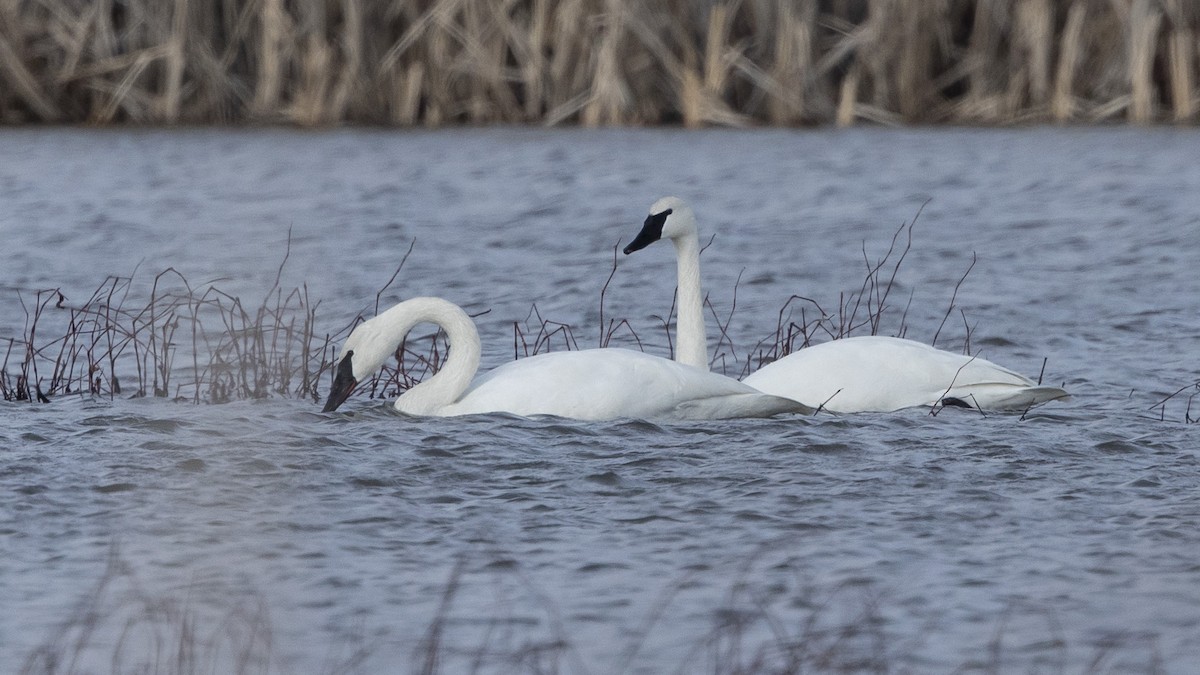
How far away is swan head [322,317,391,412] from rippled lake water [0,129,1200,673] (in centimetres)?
13

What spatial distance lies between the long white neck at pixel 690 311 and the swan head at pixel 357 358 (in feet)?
3.94

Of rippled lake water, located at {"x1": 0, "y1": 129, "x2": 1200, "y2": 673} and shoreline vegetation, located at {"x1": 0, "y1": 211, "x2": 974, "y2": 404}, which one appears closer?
rippled lake water, located at {"x1": 0, "y1": 129, "x2": 1200, "y2": 673}

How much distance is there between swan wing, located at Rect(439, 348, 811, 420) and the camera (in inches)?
264

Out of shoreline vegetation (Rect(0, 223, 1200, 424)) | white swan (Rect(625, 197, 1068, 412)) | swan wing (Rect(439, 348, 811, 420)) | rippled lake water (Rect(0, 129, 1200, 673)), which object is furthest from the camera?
shoreline vegetation (Rect(0, 223, 1200, 424))

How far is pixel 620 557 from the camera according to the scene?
4992mm

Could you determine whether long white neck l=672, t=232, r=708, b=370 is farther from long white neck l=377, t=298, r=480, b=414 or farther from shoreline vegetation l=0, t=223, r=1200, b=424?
long white neck l=377, t=298, r=480, b=414

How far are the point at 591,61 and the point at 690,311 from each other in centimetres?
966

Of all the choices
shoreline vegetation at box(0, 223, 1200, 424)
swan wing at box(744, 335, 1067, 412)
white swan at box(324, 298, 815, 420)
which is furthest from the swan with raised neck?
white swan at box(324, 298, 815, 420)

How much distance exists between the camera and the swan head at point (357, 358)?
6.95 metres

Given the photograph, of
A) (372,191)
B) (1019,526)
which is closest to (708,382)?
(1019,526)

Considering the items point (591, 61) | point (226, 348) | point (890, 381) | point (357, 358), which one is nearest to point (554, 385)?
point (357, 358)

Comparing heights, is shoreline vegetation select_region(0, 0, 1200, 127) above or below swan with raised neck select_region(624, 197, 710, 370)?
above

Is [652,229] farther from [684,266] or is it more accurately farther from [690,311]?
[690,311]

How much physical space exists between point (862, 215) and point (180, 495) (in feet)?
29.1
